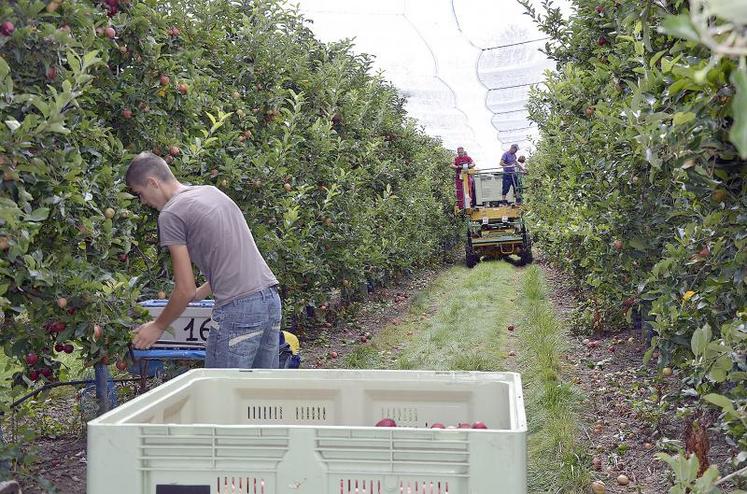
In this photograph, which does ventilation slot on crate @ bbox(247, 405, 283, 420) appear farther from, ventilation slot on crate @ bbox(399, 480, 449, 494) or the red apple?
the red apple

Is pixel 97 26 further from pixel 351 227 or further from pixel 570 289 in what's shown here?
pixel 570 289

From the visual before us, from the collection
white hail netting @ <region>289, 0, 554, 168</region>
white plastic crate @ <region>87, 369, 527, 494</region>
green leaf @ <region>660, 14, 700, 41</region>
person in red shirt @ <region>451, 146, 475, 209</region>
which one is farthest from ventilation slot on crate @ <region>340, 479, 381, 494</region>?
person in red shirt @ <region>451, 146, 475, 209</region>

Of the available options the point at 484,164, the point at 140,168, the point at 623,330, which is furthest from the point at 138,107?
the point at 484,164

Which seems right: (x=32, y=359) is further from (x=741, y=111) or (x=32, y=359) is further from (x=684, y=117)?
(x=741, y=111)

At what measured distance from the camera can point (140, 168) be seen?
3.68 metres

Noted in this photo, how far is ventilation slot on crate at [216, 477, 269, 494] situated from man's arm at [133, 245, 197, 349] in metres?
→ 1.73

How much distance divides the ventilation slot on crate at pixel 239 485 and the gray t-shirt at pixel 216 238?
1.91m

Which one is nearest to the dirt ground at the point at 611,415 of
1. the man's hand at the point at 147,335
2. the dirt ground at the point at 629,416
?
the dirt ground at the point at 629,416

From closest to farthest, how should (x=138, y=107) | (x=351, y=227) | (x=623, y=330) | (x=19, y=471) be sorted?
1. (x=19, y=471)
2. (x=138, y=107)
3. (x=623, y=330)
4. (x=351, y=227)

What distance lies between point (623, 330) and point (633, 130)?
443 cm

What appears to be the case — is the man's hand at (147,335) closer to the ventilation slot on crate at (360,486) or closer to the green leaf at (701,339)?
the ventilation slot on crate at (360,486)

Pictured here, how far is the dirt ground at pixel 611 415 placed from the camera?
4098 mm

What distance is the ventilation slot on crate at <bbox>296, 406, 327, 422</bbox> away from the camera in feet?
8.55

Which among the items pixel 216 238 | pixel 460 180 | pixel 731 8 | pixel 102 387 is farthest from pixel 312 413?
pixel 460 180
